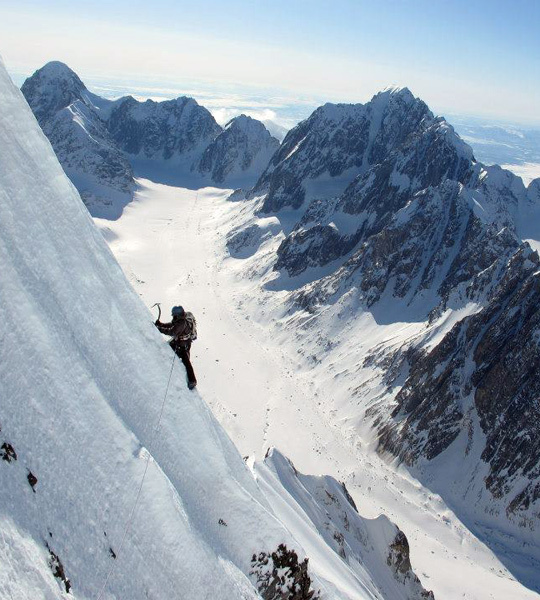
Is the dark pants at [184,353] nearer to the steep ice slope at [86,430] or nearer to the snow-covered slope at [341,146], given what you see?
the steep ice slope at [86,430]

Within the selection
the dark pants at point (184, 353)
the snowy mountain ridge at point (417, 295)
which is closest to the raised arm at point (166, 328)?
the dark pants at point (184, 353)

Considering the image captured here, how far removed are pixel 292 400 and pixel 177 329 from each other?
59040 millimetres

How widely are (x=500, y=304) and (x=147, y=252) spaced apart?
311ft

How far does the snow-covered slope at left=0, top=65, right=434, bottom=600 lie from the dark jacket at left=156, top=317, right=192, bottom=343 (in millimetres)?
656

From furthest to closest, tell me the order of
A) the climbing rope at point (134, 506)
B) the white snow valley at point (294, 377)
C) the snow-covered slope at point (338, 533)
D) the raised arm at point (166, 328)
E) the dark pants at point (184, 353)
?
the snow-covered slope at point (338, 533), the dark pants at point (184, 353), the raised arm at point (166, 328), the white snow valley at point (294, 377), the climbing rope at point (134, 506)

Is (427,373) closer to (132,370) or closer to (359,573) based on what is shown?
(359,573)

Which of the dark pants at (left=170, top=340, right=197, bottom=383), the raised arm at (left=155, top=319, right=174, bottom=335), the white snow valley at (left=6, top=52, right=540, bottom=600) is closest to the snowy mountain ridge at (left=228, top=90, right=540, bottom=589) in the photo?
the white snow valley at (left=6, top=52, right=540, bottom=600)

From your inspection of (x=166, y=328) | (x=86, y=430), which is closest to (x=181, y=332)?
(x=166, y=328)

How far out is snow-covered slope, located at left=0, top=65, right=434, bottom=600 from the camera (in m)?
8.37

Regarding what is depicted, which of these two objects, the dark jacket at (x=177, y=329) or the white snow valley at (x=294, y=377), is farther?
the dark jacket at (x=177, y=329)

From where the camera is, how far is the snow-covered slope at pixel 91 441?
329 inches

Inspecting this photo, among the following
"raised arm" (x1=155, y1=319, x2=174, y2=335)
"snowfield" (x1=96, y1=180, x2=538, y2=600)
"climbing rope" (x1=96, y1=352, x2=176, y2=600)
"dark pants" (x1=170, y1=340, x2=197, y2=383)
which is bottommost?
"snowfield" (x1=96, y1=180, x2=538, y2=600)

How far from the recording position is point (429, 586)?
41.9 metres

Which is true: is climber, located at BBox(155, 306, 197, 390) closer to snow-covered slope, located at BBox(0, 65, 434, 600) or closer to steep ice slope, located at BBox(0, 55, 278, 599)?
snow-covered slope, located at BBox(0, 65, 434, 600)
